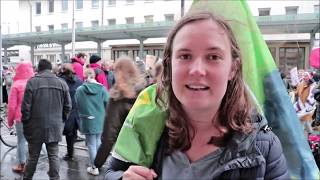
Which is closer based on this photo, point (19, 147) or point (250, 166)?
point (250, 166)

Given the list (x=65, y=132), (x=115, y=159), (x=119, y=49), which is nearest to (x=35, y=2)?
(x=119, y=49)

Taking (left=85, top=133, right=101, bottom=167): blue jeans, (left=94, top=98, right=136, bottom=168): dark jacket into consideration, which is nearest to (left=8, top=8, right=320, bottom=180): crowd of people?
(left=94, top=98, right=136, bottom=168): dark jacket

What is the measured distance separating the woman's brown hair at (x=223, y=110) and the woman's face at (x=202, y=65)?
0.12 feet

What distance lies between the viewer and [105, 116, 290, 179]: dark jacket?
1.32m

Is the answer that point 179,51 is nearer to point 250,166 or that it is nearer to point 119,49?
point 250,166

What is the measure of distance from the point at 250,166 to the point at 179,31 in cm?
51

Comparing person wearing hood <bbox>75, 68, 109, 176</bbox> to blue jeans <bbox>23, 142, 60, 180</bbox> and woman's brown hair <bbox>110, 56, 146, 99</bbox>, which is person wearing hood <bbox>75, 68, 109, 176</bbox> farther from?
woman's brown hair <bbox>110, 56, 146, 99</bbox>

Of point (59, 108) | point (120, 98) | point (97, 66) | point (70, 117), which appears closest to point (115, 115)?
point (120, 98)

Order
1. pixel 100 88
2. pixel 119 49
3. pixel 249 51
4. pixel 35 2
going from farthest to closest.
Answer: pixel 35 2 < pixel 119 49 < pixel 100 88 < pixel 249 51

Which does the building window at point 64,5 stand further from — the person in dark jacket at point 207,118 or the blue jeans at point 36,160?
the person in dark jacket at point 207,118

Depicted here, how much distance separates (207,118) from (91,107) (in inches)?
192

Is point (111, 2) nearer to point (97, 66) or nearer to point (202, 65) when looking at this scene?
point (97, 66)

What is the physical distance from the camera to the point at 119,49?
39406 mm

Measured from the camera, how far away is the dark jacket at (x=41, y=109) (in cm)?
500
